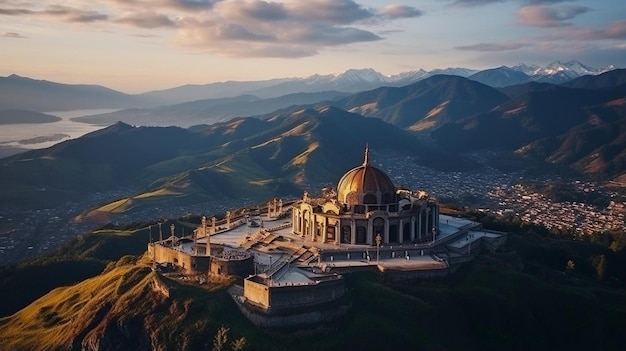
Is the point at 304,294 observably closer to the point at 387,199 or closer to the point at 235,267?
the point at 235,267

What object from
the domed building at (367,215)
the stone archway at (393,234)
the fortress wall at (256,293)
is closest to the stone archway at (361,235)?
the domed building at (367,215)

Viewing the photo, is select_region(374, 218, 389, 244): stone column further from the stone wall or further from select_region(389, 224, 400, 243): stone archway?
the stone wall

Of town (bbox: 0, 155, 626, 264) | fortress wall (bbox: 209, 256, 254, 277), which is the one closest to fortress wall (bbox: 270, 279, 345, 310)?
fortress wall (bbox: 209, 256, 254, 277)

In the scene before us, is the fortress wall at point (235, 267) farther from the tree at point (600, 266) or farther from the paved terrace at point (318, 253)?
the tree at point (600, 266)

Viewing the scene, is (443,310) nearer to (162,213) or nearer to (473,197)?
(162,213)

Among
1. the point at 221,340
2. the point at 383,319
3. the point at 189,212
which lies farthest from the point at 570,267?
the point at 189,212

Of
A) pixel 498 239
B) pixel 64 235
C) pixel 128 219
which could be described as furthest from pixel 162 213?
pixel 498 239

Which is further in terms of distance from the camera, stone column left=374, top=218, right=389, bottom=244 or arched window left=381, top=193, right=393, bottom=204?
arched window left=381, top=193, right=393, bottom=204

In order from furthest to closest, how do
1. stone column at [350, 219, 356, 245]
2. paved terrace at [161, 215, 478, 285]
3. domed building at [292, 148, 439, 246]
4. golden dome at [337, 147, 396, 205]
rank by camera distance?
golden dome at [337, 147, 396, 205] → stone column at [350, 219, 356, 245] → domed building at [292, 148, 439, 246] → paved terrace at [161, 215, 478, 285]
